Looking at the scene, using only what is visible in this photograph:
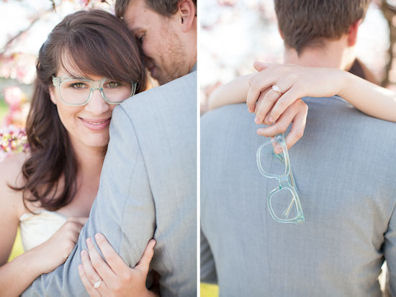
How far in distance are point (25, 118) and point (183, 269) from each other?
2.12 feet

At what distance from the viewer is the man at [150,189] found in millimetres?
1097

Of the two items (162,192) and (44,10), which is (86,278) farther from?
(44,10)

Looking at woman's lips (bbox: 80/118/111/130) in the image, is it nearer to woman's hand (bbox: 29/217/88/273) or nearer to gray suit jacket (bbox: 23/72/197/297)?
gray suit jacket (bbox: 23/72/197/297)

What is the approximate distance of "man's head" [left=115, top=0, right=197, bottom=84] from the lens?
1341 mm

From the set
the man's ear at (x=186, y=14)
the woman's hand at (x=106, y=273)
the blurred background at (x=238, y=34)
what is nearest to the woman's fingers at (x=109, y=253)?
the woman's hand at (x=106, y=273)

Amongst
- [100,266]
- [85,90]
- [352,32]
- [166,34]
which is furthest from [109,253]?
[352,32]

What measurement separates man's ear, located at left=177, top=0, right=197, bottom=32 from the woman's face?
32cm

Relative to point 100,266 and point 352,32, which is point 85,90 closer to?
point 100,266

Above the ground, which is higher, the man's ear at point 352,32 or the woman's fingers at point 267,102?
the man's ear at point 352,32

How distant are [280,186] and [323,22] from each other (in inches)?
19.8

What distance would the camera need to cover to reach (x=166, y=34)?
1385 millimetres

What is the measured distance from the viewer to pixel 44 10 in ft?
3.88

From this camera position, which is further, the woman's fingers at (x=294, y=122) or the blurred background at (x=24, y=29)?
the blurred background at (x=24, y=29)

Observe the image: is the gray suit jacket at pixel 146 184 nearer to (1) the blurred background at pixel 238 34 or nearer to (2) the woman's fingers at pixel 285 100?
(2) the woman's fingers at pixel 285 100
